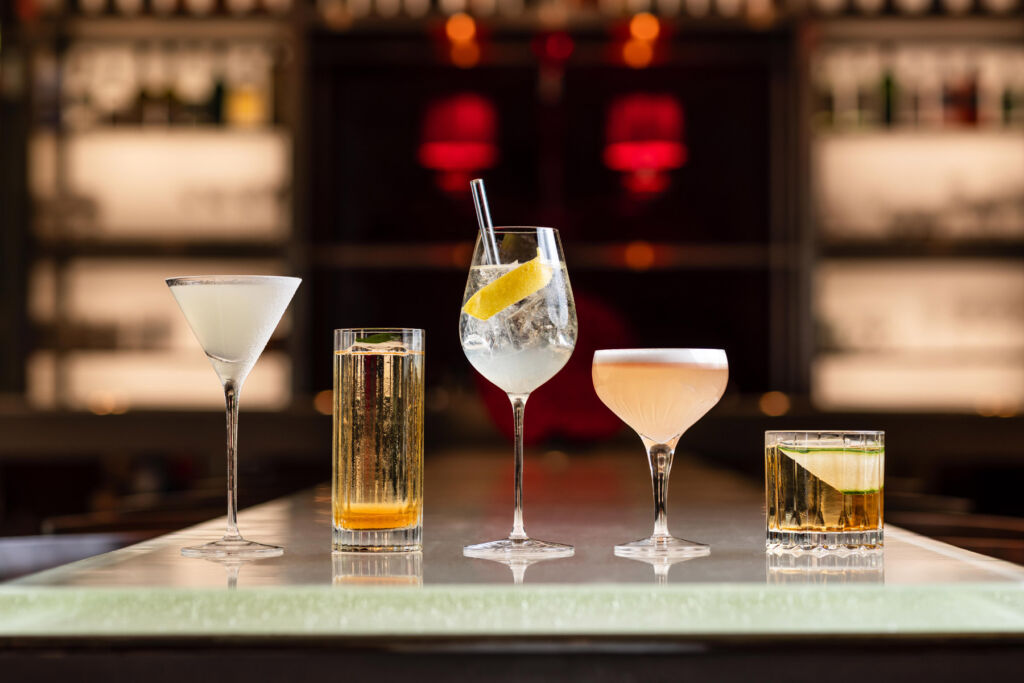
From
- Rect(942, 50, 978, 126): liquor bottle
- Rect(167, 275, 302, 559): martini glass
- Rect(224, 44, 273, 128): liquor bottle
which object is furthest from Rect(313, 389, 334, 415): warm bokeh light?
Rect(167, 275, 302, 559): martini glass

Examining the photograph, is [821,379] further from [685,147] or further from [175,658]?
[175,658]

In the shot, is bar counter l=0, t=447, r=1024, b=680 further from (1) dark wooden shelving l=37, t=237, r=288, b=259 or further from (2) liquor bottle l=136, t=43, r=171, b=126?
(2) liquor bottle l=136, t=43, r=171, b=126

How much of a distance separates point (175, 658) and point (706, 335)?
3.78 m

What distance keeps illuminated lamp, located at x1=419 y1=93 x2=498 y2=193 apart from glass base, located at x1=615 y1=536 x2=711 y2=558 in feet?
11.2

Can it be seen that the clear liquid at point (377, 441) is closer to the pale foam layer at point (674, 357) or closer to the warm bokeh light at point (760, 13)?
the pale foam layer at point (674, 357)

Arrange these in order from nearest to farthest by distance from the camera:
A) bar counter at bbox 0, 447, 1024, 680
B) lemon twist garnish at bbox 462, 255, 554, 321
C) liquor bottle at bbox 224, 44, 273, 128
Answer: bar counter at bbox 0, 447, 1024, 680
lemon twist garnish at bbox 462, 255, 554, 321
liquor bottle at bbox 224, 44, 273, 128

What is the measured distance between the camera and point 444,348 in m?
4.27

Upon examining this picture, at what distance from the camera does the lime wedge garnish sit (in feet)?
2.69

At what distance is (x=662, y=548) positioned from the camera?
83cm

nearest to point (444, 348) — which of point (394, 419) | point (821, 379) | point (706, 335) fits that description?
point (706, 335)

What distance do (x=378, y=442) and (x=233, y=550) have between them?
12cm

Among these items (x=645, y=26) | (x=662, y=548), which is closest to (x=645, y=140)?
(x=645, y=26)

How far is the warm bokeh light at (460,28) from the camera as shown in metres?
3.97

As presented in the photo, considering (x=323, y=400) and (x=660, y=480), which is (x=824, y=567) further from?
(x=323, y=400)
